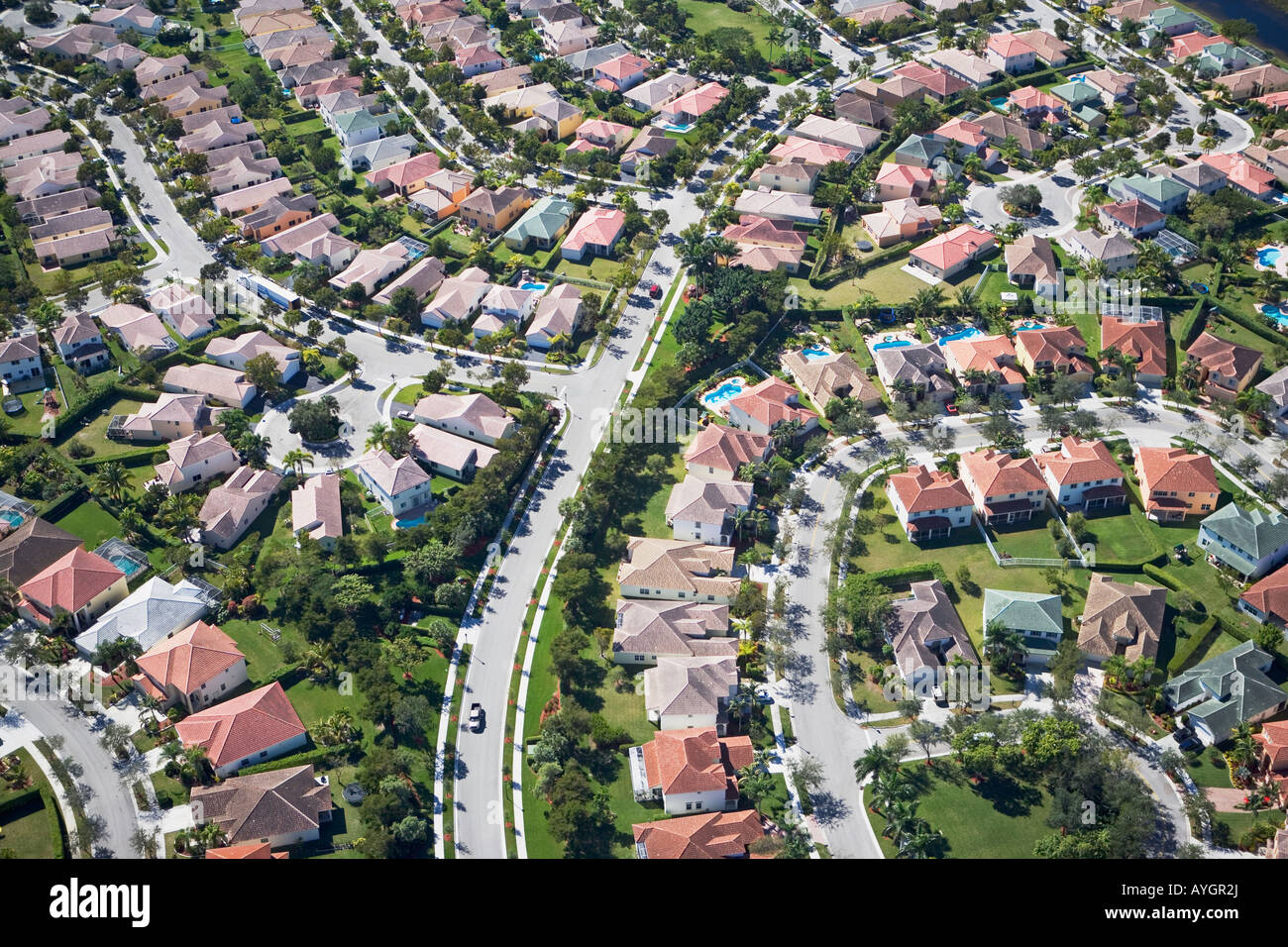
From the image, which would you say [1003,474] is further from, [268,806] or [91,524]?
[91,524]

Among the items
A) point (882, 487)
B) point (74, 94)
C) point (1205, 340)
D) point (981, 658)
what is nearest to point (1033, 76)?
point (1205, 340)

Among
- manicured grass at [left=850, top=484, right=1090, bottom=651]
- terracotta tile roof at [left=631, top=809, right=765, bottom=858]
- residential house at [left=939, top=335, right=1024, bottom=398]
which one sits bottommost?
terracotta tile roof at [left=631, top=809, right=765, bottom=858]

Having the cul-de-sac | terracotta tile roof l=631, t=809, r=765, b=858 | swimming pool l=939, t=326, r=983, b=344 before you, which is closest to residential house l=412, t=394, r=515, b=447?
the cul-de-sac

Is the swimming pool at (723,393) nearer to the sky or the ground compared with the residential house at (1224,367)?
nearer to the ground

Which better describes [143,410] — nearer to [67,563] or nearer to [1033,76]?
[67,563]

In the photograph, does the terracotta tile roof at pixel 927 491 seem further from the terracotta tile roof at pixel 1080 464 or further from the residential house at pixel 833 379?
the residential house at pixel 833 379

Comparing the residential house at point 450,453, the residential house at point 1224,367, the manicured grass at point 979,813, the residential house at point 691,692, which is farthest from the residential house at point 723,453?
the residential house at point 1224,367

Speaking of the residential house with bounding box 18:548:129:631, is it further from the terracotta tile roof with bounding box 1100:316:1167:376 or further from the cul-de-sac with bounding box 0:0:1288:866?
the terracotta tile roof with bounding box 1100:316:1167:376
